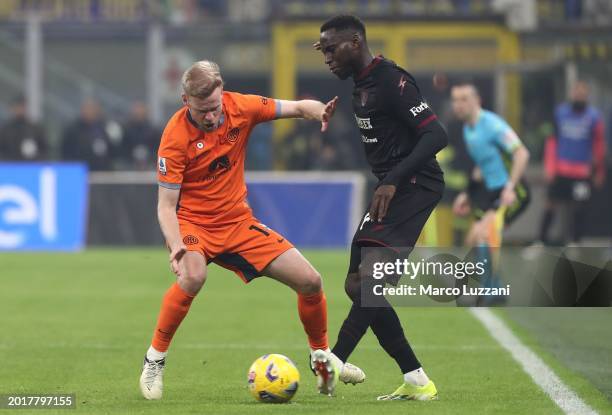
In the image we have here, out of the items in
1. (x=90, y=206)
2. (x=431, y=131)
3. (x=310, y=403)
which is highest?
(x=431, y=131)

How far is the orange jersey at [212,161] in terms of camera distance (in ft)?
24.4

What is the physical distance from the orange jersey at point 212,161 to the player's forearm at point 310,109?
0.52 ft

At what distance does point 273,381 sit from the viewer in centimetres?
717

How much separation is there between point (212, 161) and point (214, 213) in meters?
0.29

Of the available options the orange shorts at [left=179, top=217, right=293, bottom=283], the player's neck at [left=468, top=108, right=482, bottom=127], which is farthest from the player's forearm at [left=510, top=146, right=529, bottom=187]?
the orange shorts at [left=179, top=217, right=293, bottom=283]

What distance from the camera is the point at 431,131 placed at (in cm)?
723

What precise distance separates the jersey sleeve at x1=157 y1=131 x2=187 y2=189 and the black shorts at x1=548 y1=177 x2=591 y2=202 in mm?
11852

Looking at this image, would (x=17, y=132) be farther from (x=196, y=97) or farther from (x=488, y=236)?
(x=196, y=97)

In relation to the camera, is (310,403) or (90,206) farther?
(90,206)

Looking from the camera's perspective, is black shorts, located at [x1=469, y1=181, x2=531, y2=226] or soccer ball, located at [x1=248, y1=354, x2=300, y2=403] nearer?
soccer ball, located at [x1=248, y1=354, x2=300, y2=403]

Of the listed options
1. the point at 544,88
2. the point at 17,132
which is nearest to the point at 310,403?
the point at 17,132

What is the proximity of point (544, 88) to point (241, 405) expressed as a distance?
15.9 metres

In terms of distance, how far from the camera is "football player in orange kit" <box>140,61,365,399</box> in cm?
741

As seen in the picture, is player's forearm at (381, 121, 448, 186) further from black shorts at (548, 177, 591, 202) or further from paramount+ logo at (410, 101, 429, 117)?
black shorts at (548, 177, 591, 202)
